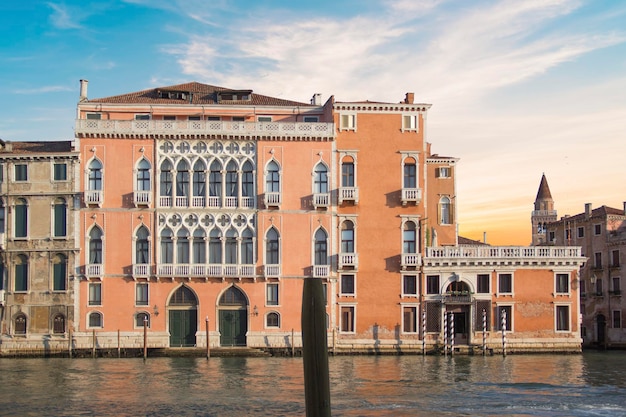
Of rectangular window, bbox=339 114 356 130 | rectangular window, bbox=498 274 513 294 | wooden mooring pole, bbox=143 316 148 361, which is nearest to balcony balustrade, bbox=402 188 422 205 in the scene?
rectangular window, bbox=339 114 356 130

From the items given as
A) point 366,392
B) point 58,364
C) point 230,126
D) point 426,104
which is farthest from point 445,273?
point 58,364

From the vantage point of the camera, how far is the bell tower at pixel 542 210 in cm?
7681

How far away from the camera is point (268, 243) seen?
36844mm

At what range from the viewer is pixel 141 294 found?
36312 millimetres

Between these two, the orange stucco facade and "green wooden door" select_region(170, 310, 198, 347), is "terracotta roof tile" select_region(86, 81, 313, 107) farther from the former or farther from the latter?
"green wooden door" select_region(170, 310, 198, 347)

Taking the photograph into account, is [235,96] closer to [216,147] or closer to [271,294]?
[216,147]

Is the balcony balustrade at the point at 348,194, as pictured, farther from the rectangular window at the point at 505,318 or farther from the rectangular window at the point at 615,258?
the rectangular window at the point at 615,258

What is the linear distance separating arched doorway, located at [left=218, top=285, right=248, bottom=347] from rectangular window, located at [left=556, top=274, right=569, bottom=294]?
508 inches

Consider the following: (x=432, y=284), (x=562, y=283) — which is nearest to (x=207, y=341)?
(x=432, y=284)

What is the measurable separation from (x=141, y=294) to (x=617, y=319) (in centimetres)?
2329

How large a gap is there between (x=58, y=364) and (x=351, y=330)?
11.6 meters

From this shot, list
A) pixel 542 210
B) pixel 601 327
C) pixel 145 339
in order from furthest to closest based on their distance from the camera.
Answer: pixel 542 210 → pixel 601 327 → pixel 145 339

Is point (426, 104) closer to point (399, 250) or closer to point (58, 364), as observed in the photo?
point (399, 250)

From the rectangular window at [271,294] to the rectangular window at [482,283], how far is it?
8.31m
